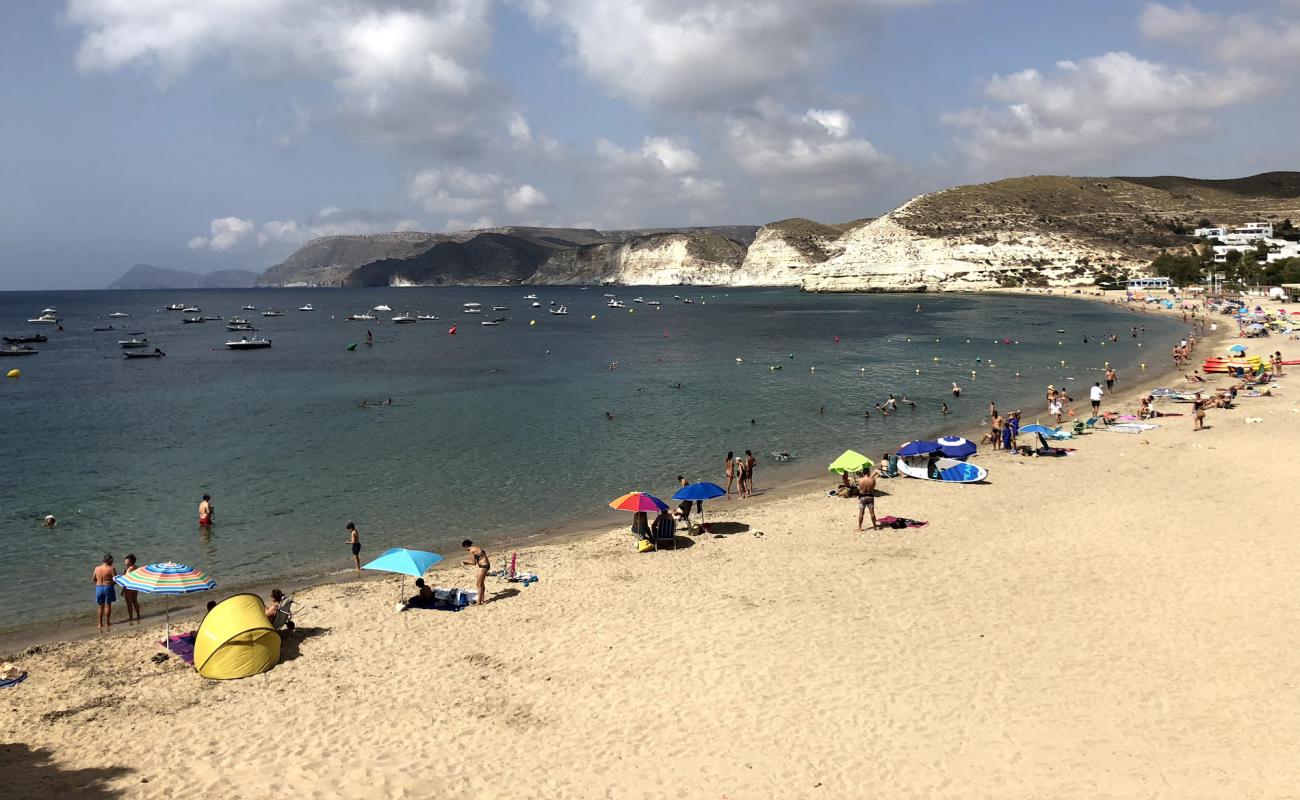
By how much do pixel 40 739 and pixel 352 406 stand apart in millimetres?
33190

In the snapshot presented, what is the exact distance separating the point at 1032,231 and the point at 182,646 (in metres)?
163

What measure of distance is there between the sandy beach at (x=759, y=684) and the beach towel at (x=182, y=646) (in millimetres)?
420

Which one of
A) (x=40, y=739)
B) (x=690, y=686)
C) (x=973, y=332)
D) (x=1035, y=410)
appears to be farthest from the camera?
(x=973, y=332)

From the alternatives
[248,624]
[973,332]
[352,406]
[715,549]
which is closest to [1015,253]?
[973,332]

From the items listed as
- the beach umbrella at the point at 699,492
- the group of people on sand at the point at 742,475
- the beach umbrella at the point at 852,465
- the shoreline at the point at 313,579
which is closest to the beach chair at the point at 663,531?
the beach umbrella at the point at 699,492

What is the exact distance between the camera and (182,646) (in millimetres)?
14000

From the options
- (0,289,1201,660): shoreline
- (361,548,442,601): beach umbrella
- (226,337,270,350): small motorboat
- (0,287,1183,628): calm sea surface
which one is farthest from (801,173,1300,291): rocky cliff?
(361,548,442,601): beach umbrella

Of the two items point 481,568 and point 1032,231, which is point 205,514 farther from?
point 1032,231

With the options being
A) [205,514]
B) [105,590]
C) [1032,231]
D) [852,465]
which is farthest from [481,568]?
[1032,231]

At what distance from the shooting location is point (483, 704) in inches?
462

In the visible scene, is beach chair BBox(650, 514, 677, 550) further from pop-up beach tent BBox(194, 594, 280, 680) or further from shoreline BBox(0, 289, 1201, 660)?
pop-up beach tent BBox(194, 594, 280, 680)

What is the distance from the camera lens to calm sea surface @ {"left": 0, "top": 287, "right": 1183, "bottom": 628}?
22.1 metres

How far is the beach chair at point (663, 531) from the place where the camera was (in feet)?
63.8

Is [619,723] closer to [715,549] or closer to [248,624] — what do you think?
[248,624]
